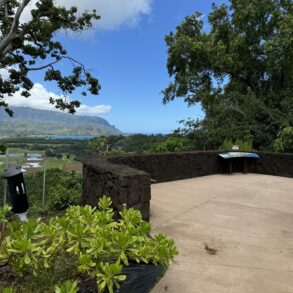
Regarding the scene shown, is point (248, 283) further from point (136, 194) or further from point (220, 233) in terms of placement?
point (136, 194)

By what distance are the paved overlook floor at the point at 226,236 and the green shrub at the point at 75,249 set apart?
2.98ft

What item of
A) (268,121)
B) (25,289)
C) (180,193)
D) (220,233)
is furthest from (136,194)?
(268,121)

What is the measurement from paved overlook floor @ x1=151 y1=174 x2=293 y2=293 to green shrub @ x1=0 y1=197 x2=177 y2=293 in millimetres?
909

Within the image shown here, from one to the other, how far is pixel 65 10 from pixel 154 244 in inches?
569

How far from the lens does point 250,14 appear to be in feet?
68.8

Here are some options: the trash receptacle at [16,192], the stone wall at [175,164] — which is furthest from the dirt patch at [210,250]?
the stone wall at [175,164]

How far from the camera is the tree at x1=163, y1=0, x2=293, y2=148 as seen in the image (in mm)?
18625

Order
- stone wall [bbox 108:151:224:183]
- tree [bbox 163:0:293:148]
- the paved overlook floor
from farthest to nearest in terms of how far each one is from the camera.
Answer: tree [bbox 163:0:293:148] → stone wall [bbox 108:151:224:183] → the paved overlook floor

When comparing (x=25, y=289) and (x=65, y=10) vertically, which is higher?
(x=65, y=10)

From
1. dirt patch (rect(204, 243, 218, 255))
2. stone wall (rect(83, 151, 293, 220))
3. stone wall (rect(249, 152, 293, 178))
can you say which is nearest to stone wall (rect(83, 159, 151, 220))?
stone wall (rect(83, 151, 293, 220))

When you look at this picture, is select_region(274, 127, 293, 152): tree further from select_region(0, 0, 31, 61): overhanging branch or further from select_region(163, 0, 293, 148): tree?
select_region(0, 0, 31, 61): overhanging branch

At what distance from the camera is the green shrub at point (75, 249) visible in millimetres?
2512

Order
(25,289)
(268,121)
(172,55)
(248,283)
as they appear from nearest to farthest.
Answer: (25,289) → (248,283) → (268,121) → (172,55)

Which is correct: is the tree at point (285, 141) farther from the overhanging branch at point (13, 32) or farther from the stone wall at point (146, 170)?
the overhanging branch at point (13, 32)
